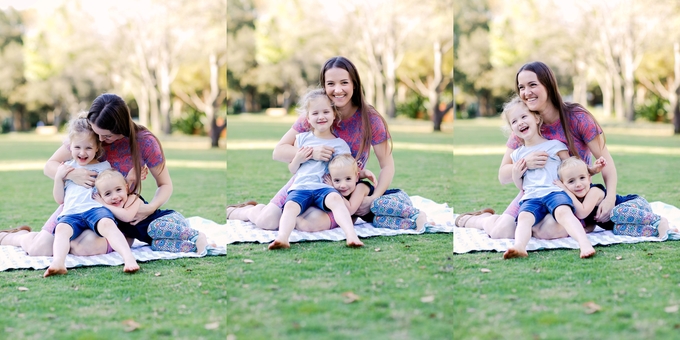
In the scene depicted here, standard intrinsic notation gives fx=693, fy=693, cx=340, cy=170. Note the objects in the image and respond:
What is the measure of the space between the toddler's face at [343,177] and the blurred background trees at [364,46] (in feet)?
26.3

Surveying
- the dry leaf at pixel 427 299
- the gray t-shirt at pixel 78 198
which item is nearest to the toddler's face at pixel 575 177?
the dry leaf at pixel 427 299

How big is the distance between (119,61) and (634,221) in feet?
60.2

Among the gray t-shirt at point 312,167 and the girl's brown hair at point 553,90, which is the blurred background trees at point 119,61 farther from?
the girl's brown hair at point 553,90

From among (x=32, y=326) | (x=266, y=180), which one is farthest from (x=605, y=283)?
(x=266, y=180)

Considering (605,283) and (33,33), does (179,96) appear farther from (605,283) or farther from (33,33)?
(605,283)

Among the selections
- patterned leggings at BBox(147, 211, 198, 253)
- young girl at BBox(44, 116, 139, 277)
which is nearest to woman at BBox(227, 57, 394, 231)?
patterned leggings at BBox(147, 211, 198, 253)

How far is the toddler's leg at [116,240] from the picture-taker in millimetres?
3998

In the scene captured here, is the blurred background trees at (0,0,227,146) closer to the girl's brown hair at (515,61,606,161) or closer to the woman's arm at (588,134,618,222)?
the girl's brown hair at (515,61,606,161)

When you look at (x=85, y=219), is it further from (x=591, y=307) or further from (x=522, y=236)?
(x=591, y=307)

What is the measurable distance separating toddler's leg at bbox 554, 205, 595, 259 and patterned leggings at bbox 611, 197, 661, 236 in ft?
1.61

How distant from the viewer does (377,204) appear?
5.01 m

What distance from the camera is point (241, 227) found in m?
5.06

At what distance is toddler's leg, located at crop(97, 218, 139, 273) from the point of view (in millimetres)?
3998

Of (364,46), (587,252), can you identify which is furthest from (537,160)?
(364,46)
